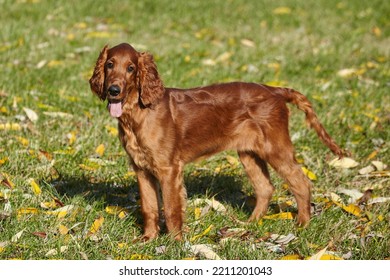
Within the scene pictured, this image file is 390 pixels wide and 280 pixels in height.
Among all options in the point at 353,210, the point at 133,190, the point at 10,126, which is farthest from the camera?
the point at 10,126

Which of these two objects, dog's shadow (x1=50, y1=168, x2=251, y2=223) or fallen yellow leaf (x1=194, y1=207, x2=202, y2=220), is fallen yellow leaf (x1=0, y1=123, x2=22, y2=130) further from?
fallen yellow leaf (x1=194, y1=207, x2=202, y2=220)

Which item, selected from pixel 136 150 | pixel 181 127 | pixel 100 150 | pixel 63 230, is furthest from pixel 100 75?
pixel 100 150

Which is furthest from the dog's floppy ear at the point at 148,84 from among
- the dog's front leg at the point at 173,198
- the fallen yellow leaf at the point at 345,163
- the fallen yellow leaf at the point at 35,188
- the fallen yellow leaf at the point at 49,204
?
the fallen yellow leaf at the point at 345,163

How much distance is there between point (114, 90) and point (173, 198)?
91 cm

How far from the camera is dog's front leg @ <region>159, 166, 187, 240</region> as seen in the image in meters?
4.65

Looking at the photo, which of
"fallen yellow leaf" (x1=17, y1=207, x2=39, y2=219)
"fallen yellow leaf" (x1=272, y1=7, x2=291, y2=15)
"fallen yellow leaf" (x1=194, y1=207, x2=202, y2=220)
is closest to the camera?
"fallen yellow leaf" (x1=17, y1=207, x2=39, y2=219)

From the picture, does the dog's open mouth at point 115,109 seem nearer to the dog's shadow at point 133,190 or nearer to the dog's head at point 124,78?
the dog's head at point 124,78

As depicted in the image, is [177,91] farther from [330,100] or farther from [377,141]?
[330,100]

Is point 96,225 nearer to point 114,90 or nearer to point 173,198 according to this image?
point 173,198

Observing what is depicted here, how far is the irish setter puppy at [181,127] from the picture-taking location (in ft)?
14.9

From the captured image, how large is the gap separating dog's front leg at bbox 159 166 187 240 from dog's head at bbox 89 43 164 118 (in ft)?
1.73

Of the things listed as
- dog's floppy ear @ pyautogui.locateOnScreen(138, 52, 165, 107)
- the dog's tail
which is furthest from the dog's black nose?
the dog's tail

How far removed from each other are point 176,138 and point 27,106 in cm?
289

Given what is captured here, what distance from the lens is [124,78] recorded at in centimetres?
445
